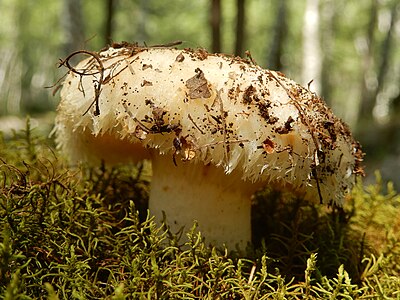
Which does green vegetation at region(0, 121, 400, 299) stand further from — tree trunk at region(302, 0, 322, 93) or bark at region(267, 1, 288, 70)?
tree trunk at region(302, 0, 322, 93)

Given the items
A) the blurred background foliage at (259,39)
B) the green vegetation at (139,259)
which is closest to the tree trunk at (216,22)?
the blurred background foliage at (259,39)

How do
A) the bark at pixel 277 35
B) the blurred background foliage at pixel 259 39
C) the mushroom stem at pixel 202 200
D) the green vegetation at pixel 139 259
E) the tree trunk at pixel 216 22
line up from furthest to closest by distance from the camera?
the bark at pixel 277 35, the blurred background foliage at pixel 259 39, the tree trunk at pixel 216 22, the mushroom stem at pixel 202 200, the green vegetation at pixel 139 259

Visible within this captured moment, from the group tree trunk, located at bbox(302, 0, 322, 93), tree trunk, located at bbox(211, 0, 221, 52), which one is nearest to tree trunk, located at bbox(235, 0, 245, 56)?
tree trunk, located at bbox(211, 0, 221, 52)

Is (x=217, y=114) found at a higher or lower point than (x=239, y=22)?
lower

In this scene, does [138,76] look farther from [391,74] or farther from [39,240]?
[391,74]

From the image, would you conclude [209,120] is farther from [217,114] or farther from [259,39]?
[259,39]

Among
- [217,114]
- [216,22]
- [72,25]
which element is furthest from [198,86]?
[72,25]

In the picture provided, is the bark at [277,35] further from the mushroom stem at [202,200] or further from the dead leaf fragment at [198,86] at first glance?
the dead leaf fragment at [198,86]
